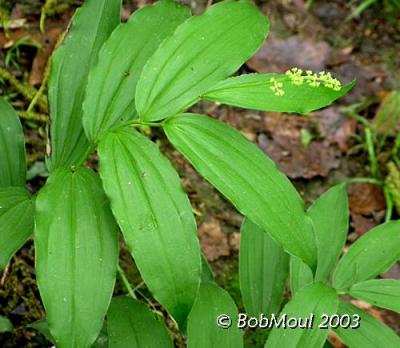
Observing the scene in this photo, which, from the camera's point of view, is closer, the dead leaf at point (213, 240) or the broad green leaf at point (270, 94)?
the broad green leaf at point (270, 94)

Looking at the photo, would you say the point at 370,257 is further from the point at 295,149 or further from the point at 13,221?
the point at 295,149

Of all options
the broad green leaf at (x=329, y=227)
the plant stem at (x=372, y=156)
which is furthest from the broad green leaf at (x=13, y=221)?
the plant stem at (x=372, y=156)

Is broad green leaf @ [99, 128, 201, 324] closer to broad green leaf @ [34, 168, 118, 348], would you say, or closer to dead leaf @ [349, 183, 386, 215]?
broad green leaf @ [34, 168, 118, 348]

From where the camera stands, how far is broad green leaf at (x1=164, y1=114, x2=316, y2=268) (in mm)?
1317

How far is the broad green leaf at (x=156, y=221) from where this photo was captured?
4.24ft

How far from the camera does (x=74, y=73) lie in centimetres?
174

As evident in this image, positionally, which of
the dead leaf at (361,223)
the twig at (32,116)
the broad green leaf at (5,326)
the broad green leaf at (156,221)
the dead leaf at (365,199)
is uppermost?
the broad green leaf at (156,221)

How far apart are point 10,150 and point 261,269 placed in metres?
0.82

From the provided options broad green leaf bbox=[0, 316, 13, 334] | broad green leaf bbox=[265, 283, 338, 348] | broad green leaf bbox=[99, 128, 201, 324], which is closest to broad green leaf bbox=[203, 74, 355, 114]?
broad green leaf bbox=[99, 128, 201, 324]

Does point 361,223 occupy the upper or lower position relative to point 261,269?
lower

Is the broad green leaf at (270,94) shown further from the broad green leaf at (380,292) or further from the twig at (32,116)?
the twig at (32,116)

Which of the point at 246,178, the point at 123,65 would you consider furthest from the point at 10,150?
the point at 246,178

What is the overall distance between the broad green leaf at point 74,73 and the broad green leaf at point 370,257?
0.81m

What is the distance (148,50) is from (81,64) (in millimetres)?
208
